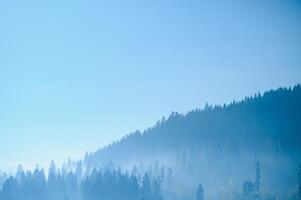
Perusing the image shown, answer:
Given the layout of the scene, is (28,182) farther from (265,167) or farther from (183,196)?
(265,167)

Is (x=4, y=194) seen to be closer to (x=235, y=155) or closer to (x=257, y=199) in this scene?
(x=257, y=199)

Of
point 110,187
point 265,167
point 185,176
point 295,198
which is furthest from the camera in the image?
point 185,176

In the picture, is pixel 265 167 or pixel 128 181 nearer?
pixel 128 181

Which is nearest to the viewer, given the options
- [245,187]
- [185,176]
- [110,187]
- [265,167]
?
[110,187]

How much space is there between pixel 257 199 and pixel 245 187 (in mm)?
7924

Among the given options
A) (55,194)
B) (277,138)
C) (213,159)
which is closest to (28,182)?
(55,194)

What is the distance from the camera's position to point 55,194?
140750 mm

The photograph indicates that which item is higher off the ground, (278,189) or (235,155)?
(235,155)

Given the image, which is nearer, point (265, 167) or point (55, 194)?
point (55, 194)

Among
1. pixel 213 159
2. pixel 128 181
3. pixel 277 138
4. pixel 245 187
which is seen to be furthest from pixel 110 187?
pixel 277 138

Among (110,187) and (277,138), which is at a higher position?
(277,138)

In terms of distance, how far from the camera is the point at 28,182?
13625cm

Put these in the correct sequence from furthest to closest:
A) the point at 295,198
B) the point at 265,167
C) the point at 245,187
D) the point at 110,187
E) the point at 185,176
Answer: the point at 185,176 < the point at 265,167 < the point at 245,187 < the point at 110,187 < the point at 295,198

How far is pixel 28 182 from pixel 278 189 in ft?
257
